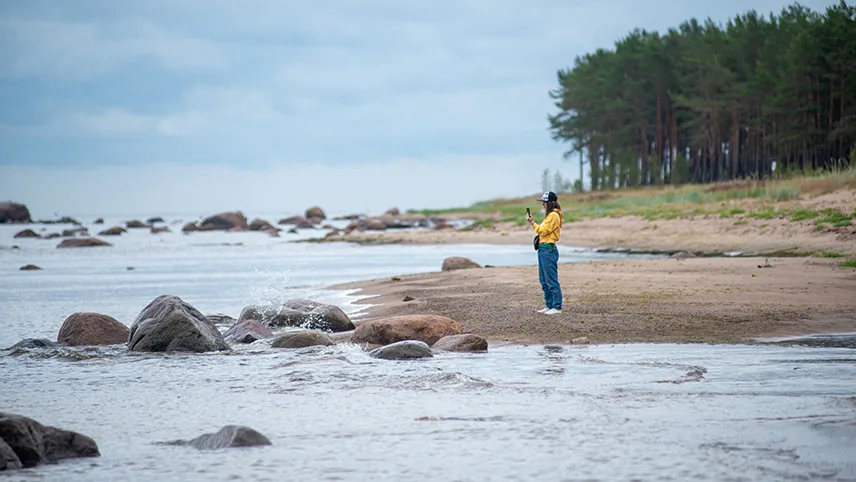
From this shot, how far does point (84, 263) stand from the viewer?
3869 centimetres

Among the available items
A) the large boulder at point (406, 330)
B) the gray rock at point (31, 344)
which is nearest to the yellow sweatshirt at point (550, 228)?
the large boulder at point (406, 330)

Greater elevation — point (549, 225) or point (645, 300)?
point (549, 225)

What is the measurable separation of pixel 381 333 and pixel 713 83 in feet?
206

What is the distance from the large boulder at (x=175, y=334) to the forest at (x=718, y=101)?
43.6 metres

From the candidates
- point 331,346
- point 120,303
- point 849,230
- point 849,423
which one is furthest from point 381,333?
point 849,230

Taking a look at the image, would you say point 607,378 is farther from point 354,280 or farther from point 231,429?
point 354,280

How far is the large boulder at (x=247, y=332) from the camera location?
45.9ft

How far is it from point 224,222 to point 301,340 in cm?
7363

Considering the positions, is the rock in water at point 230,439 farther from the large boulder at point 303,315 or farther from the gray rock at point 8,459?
the large boulder at point 303,315

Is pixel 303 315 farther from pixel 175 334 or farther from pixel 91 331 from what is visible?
pixel 91 331

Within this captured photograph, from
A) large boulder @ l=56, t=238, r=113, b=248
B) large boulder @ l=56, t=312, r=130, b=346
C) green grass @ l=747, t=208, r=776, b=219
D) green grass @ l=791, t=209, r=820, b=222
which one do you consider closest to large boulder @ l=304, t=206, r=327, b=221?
large boulder @ l=56, t=238, r=113, b=248

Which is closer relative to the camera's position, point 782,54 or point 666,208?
point 666,208

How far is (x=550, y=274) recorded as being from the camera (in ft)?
48.5

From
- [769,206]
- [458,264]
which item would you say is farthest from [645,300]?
[769,206]
